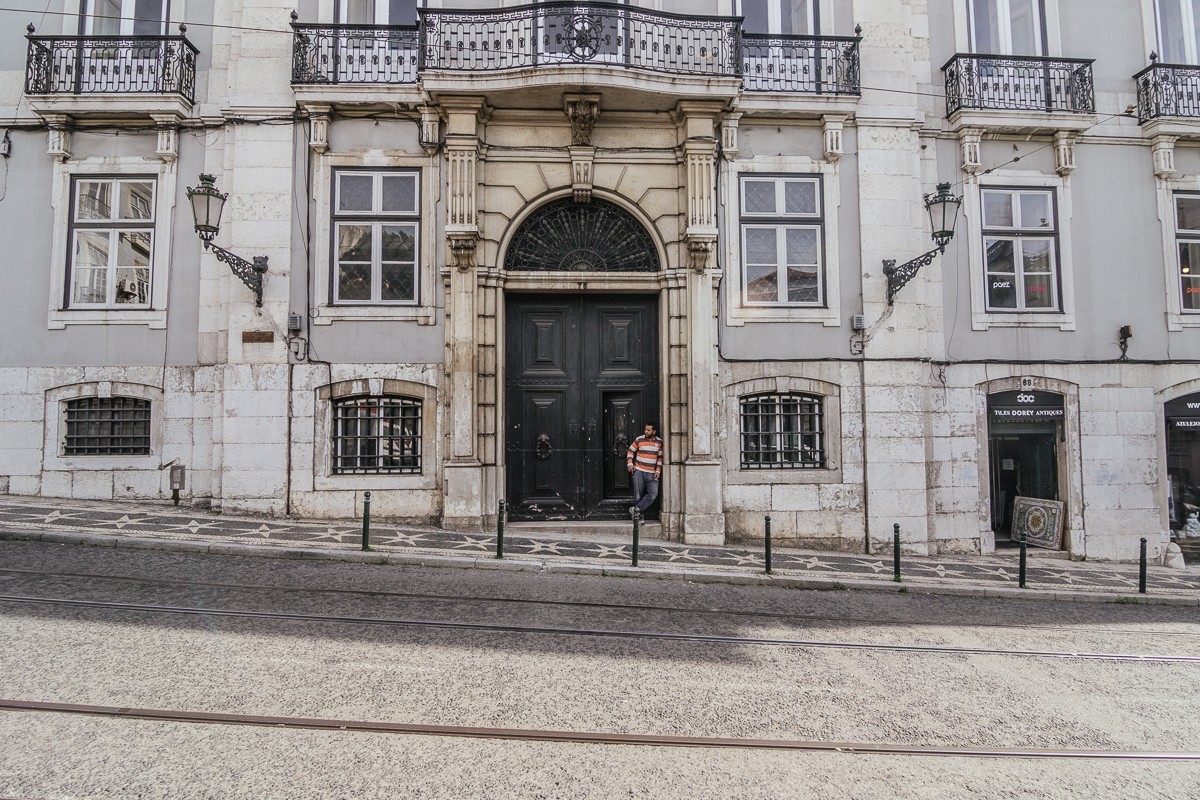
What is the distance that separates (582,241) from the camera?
11.9 metres

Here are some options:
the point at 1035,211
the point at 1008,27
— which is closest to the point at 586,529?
the point at 1035,211

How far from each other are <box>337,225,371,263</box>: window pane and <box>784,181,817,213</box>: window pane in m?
7.42

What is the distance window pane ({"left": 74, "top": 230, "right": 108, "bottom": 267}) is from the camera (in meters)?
11.9

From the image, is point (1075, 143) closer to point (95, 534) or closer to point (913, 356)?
point (913, 356)

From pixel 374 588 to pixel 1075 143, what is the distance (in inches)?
561

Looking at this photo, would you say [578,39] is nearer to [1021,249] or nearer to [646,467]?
[646,467]

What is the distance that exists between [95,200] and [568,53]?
28.5 feet

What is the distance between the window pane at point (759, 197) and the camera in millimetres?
12039

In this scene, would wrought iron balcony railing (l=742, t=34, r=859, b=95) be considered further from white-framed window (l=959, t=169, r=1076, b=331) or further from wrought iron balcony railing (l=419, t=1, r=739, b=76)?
white-framed window (l=959, t=169, r=1076, b=331)

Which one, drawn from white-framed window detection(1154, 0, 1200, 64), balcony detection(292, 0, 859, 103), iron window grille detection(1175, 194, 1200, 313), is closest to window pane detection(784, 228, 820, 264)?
balcony detection(292, 0, 859, 103)

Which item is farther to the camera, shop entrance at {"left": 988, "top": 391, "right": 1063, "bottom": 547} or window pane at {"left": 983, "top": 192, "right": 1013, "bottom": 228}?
window pane at {"left": 983, "top": 192, "right": 1013, "bottom": 228}

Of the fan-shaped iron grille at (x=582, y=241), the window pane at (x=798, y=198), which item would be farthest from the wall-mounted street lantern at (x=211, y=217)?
the window pane at (x=798, y=198)

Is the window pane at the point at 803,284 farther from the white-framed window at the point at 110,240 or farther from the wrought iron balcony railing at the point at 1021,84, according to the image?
the white-framed window at the point at 110,240

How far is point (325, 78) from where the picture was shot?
11.4m
